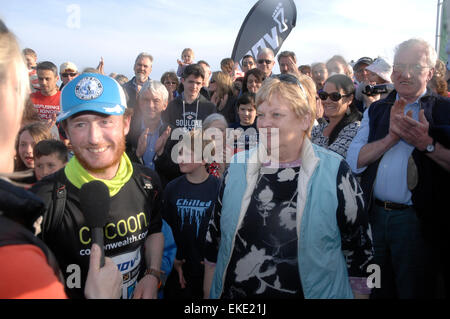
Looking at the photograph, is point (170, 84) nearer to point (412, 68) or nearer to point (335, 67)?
point (335, 67)

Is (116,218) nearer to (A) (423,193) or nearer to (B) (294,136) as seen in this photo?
(B) (294,136)

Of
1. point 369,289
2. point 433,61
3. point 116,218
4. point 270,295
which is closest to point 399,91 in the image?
point 433,61

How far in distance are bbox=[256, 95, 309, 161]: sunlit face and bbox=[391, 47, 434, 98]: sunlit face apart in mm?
1462

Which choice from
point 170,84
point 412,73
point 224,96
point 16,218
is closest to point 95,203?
point 16,218

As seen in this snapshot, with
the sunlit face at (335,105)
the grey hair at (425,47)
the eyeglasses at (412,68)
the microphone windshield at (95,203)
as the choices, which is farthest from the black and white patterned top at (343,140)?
the microphone windshield at (95,203)

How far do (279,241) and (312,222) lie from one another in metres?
0.23

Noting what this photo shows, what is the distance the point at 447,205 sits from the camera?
292 cm

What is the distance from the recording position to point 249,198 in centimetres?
212

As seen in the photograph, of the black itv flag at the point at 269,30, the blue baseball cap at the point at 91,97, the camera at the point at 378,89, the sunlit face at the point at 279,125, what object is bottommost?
the sunlit face at the point at 279,125

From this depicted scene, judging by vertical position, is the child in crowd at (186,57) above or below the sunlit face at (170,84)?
above

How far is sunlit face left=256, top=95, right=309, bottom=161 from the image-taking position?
2168mm

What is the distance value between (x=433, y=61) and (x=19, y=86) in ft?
11.0

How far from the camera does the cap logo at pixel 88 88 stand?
1.92 meters

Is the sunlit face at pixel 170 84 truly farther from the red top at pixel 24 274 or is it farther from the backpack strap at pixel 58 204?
the red top at pixel 24 274
